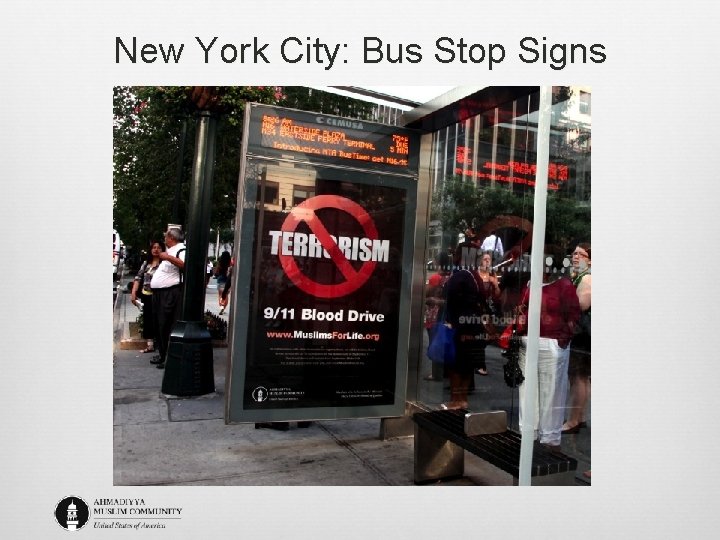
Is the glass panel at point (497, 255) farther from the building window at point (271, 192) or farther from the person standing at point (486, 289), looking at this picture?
the building window at point (271, 192)

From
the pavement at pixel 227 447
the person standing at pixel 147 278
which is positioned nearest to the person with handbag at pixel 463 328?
the pavement at pixel 227 447

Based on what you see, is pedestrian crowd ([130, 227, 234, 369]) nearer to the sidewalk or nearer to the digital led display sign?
the sidewalk

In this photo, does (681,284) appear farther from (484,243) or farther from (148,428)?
(148,428)

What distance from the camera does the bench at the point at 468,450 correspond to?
2.44 meters

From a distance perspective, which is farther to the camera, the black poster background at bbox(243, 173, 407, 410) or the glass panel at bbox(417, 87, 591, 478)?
the black poster background at bbox(243, 173, 407, 410)

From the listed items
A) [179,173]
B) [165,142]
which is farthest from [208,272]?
[165,142]

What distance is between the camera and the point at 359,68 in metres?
2.40

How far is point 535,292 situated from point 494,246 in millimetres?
1228

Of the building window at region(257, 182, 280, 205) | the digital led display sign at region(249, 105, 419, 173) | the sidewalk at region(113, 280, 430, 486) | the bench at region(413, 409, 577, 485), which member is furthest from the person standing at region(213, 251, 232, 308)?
the bench at region(413, 409, 577, 485)

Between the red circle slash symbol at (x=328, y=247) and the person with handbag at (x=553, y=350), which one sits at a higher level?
the red circle slash symbol at (x=328, y=247)

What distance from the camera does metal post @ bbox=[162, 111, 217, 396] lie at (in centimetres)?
406

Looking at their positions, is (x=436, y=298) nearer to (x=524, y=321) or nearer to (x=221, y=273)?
(x=524, y=321)

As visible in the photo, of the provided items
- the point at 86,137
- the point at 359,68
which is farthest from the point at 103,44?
the point at 359,68

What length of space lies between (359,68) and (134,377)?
218 centimetres
